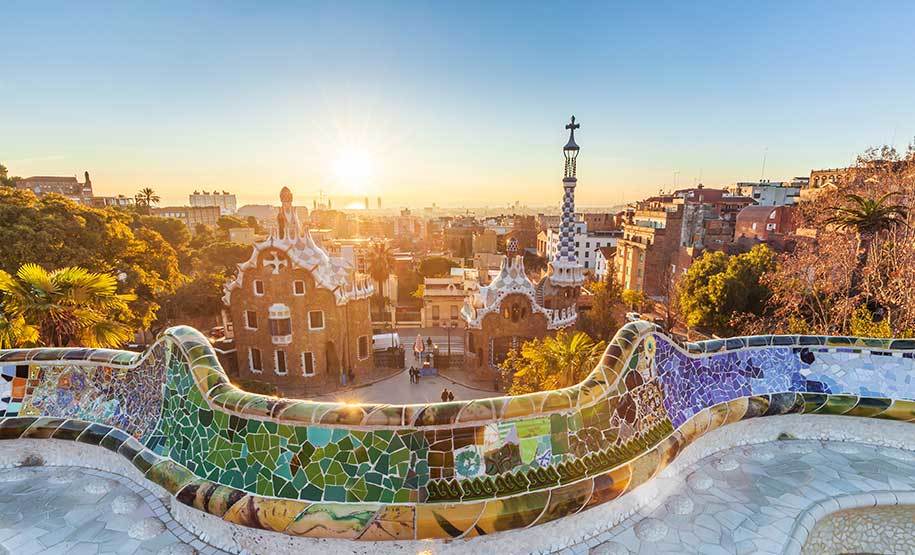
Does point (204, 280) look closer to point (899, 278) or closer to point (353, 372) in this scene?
point (353, 372)

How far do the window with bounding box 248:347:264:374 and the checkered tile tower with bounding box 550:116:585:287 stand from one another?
1395 cm

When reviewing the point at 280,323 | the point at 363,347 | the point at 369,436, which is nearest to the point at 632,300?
the point at 363,347

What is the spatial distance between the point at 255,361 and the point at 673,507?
1832 centimetres

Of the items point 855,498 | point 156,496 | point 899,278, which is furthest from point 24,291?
point 899,278

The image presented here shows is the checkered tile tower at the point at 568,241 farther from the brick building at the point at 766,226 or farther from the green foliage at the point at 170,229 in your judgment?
the green foliage at the point at 170,229

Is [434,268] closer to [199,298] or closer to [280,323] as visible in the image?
[199,298]

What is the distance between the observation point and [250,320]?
18859 millimetres

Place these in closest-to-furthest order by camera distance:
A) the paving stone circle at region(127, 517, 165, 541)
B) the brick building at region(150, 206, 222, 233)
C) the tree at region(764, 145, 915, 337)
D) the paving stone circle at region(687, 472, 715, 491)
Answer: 1. the paving stone circle at region(127, 517, 165, 541)
2. the paving stone circle at region(687, 472, 715, 491)
3. the tree at region(764, 145, 915, 337)
4. the brick building at region(150, 206, 222, 233)

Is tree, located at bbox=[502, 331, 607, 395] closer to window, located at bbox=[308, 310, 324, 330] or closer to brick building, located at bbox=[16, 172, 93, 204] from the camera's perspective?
window, located at bbox=[308, 310, 324, 330]

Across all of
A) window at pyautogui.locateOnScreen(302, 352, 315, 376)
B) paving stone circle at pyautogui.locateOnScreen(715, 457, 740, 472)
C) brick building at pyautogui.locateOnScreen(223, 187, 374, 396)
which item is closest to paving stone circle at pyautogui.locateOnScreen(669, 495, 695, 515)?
paving stone circle at pyautogui.locateOnScreen(715, 457, 740, 472)

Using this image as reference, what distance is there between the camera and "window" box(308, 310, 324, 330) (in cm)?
1889

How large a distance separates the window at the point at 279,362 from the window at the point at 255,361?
691 mm

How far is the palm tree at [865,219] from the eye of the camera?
11.7m

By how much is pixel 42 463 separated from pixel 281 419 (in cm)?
405
